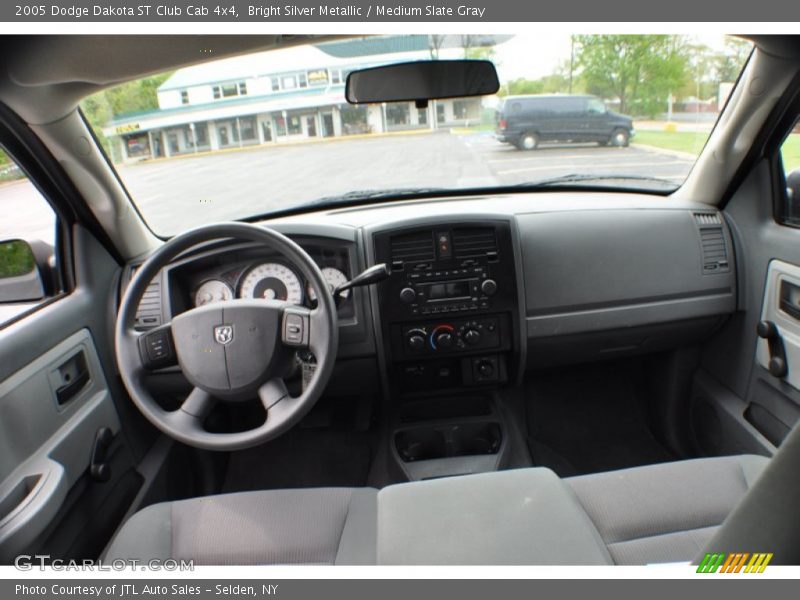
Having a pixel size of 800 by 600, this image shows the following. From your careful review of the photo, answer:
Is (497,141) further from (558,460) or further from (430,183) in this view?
(558,460)

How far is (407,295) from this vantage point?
2658 millimetres

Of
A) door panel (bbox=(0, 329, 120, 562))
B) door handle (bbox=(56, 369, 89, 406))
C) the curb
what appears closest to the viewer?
door panel (bbox=(0, 329, 120, 562))

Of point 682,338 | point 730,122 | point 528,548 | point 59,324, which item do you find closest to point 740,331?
point 682,338

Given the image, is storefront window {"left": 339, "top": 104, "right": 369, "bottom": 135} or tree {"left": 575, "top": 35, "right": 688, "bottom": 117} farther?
storefront window {"left": 339, "top": 104, "right": 369, "bottom": 135}

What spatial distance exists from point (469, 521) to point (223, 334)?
1022 millimetres

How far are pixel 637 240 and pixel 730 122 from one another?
66cm

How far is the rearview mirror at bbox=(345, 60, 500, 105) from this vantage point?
226 centimetres

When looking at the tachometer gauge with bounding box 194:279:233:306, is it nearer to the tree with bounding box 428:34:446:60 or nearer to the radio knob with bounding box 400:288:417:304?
the radio knob with bounding box 400:288:417:304

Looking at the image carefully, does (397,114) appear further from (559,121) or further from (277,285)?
(277,285)

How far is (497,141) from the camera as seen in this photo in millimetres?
3010

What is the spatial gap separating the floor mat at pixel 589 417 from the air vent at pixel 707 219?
99cm

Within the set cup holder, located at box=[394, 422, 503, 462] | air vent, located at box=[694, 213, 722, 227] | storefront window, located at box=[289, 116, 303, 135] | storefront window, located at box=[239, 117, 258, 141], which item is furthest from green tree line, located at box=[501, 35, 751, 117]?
cup holder, located at box=[394, 422, 503, 462]

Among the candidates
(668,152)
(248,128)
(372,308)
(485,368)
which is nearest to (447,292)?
(372,308)

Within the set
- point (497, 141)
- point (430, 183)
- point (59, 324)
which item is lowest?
point (59, 324)
